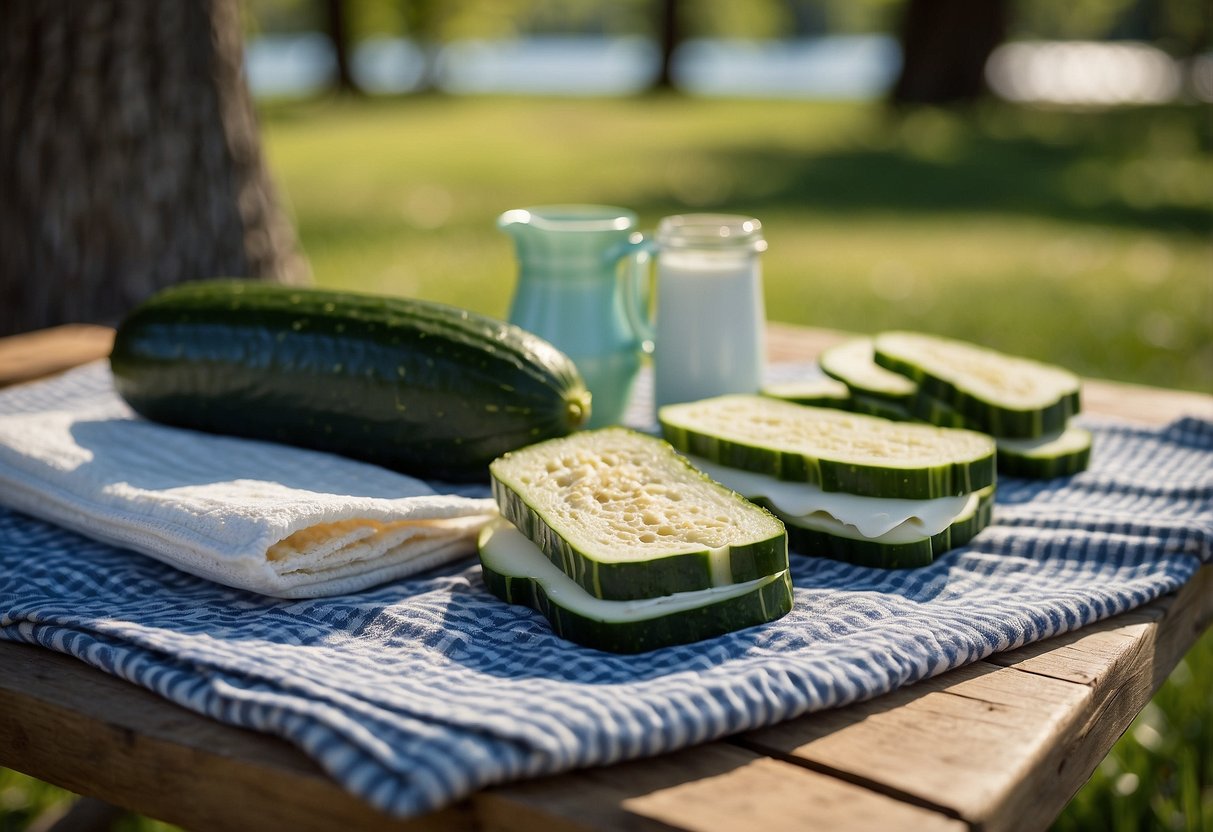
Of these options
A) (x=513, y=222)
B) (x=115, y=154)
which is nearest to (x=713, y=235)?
(x=513, y=222)

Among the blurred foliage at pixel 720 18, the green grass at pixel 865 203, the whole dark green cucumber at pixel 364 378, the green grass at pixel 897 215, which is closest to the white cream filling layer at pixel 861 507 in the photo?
the whole dark green cucumber at pixel 364 378

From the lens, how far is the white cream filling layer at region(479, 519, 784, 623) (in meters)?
1.35

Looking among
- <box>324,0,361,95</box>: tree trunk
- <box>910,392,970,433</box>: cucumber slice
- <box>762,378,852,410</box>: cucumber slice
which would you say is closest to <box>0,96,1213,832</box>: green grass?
<box>910,392,970,433</box>: cucumber slice

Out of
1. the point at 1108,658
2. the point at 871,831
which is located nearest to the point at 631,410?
the point at 1108,658

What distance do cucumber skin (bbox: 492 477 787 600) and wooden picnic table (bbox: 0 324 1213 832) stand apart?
19 centimetres

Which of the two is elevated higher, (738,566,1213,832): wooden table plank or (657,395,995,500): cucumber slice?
(657,395,995,500): cucumber slice

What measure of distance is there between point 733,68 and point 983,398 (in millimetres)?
58547

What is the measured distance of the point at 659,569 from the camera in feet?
4.44

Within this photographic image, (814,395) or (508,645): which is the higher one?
(814,395)

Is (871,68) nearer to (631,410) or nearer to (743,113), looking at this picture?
(743,113)

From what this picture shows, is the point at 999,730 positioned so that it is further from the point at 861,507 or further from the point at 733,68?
the point at 733,68

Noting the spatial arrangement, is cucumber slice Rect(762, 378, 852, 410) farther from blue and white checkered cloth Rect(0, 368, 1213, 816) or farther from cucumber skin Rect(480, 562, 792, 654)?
cucumber skin Rect(480, 562, 792, 654)

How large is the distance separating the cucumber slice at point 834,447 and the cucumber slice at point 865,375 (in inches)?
8.2

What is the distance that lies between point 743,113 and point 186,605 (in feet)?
50.9
